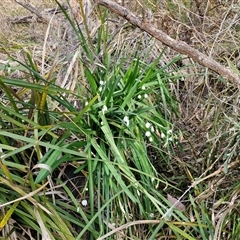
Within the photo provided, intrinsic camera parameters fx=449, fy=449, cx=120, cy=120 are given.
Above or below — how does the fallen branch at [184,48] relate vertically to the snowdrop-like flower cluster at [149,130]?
above

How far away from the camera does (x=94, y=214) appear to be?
170cm

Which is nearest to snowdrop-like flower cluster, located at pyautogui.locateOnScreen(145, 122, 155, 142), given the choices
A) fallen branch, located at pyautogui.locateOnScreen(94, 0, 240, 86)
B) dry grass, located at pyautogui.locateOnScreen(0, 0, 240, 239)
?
dry grass, located at pyautogui.locateOnScreen(0, 0, 240, 239)

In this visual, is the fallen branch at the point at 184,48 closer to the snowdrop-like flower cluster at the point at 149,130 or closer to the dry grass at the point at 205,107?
the dry grass at the point at 205,107

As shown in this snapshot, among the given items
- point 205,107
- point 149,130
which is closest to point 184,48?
point 149,130

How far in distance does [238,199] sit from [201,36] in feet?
4.15

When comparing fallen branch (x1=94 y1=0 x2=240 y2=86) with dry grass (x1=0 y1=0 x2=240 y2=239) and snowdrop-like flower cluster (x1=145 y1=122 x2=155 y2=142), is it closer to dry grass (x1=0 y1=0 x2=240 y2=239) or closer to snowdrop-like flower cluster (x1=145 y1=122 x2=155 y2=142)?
dry grass (x1=0 y1=0 x2=240 y2=239)

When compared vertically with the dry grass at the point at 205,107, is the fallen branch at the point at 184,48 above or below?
above

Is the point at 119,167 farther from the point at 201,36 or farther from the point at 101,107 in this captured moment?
the point at 201,36

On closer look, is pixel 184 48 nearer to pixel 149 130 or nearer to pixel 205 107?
pixel 149 130

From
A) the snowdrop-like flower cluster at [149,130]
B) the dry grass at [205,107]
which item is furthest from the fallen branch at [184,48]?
the snowdrop-like flower cluster at [149,130]

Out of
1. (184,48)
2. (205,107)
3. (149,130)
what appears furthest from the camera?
(205,107)

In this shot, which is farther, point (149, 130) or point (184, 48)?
point (149, 130)

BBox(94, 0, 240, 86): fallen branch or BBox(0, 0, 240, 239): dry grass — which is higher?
BBox(94, 0, 240, 86): fallen branch

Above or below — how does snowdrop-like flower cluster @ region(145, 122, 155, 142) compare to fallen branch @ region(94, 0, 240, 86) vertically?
below
